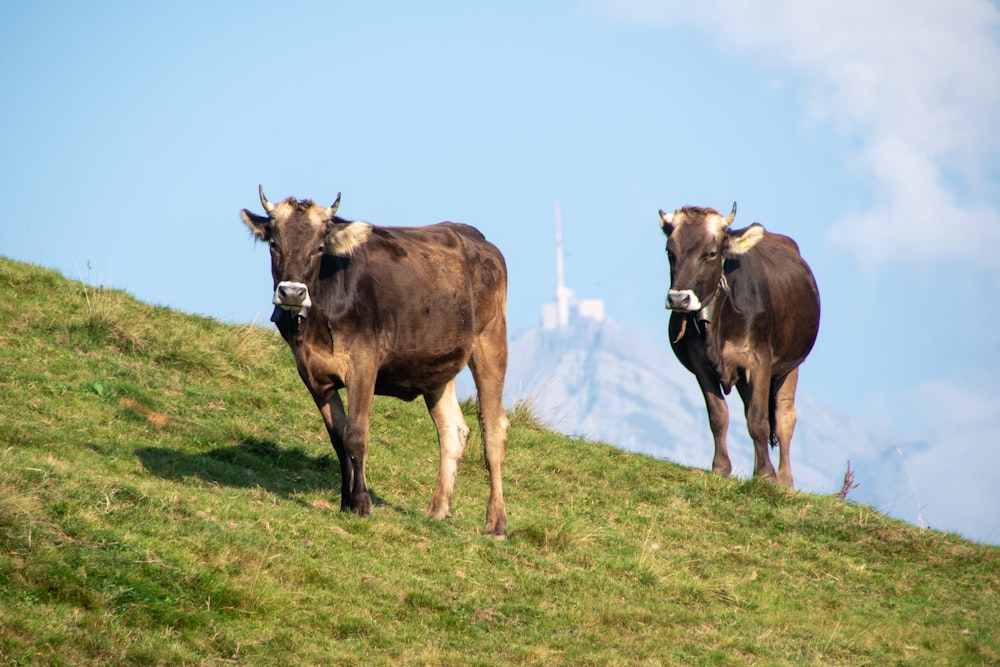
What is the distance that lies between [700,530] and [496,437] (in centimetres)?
277

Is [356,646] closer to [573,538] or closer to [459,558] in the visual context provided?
[459,558]

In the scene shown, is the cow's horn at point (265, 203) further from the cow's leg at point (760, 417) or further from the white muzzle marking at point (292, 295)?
the cow's leg at point (760, 417)

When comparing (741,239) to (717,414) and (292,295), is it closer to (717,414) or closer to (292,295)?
(717,414)

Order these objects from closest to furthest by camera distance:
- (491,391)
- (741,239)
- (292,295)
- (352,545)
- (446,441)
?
(352,545) → (292,295) → (446,441) → (491,391) → (741,239)

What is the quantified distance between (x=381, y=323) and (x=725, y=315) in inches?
240

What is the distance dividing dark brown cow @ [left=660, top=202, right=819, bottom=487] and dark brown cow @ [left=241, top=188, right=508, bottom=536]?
331 cm

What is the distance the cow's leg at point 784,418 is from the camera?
1839 cm

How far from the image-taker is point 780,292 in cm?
1783

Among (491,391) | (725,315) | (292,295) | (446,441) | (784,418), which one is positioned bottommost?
(446,441)

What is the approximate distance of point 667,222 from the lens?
16.6 metres

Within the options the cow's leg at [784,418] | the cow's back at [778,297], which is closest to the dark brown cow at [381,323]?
the cow's back at [778,297]

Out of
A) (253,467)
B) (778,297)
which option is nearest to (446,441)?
(253,467)

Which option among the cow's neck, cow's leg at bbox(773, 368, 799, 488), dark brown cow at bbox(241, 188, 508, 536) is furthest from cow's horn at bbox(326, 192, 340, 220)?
cow's leg at bbox(773, 368, 799, 488)

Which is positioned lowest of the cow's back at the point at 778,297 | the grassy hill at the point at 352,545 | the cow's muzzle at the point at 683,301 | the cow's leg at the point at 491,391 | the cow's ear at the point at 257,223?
the grassy hill at the point at 352,545
